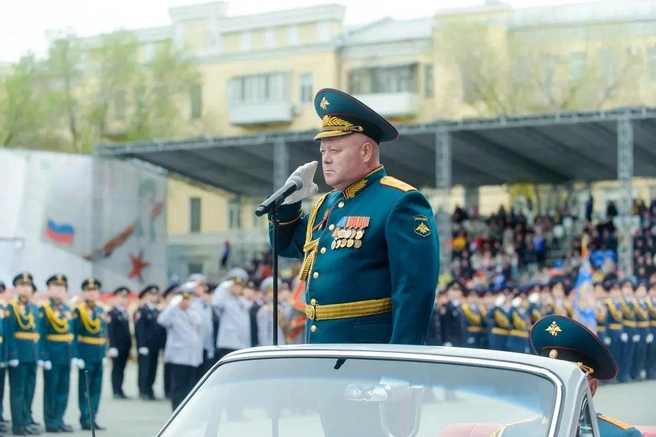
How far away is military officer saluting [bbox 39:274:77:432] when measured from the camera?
14156 mm

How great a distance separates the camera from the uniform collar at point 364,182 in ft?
18.0

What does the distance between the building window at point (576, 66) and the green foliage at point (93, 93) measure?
45.2 ft

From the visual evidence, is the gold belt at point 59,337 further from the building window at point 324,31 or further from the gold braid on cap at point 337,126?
the building window at point 324,31

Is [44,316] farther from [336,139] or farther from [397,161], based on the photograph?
[397,161]

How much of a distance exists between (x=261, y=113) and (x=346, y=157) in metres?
50.1

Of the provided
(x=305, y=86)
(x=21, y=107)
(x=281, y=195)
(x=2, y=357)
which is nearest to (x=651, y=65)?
(x=305, y=86)

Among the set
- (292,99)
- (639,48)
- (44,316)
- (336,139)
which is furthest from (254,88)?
(336,139)

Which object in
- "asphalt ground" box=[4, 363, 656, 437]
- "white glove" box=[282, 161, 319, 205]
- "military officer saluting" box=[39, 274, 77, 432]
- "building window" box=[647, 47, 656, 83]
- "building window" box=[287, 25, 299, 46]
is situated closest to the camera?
"white glove" box=[282, 161, 319, 205]

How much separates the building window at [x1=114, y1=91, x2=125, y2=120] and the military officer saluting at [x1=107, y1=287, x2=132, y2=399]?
27766 millimetres

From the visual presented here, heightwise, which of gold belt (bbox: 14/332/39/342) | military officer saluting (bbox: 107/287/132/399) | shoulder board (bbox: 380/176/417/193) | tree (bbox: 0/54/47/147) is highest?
tree (bbox: 0/54/47/147)

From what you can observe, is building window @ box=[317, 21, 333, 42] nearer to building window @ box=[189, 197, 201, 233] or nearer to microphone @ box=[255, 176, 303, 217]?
building window @ box=[189, 197, 201, 233]

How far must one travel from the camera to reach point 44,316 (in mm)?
14328

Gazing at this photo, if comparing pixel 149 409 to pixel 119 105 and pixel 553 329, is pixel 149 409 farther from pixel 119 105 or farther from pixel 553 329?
pixel 119 105

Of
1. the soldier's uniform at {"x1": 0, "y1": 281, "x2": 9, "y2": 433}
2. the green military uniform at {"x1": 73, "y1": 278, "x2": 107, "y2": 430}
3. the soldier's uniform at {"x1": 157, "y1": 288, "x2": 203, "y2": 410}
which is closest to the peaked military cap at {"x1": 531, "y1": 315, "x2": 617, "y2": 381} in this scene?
the soldier's uniform at {"x1": 0, "y1": 281, "x2": 9, "y2": 433}
